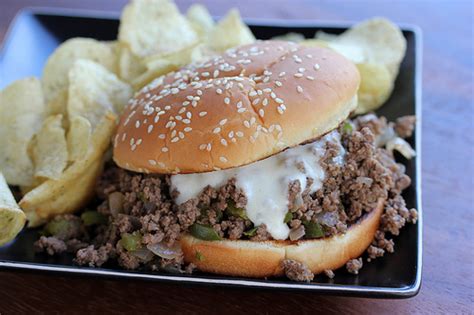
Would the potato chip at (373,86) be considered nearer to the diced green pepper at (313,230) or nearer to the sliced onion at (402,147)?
the sliced onion at (402,147)

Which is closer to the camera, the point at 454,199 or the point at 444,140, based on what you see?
the point at 454,199

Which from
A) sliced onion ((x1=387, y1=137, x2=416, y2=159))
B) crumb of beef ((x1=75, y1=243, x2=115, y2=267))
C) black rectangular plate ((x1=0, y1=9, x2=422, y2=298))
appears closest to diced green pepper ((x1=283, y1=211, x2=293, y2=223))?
black rectangular plate ((x1=0, y1=9, x2=422, y2=298))

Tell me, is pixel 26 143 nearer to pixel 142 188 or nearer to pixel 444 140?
pixel 142 188

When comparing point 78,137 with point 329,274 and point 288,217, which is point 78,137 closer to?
point 288,217

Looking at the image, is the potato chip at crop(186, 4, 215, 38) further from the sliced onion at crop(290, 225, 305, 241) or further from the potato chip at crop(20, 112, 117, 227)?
the sliced onion at crop(290, 225, 305, 241)

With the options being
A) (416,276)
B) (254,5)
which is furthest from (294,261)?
(254,5)

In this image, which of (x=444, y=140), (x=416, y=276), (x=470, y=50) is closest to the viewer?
(x=416, y=276)
